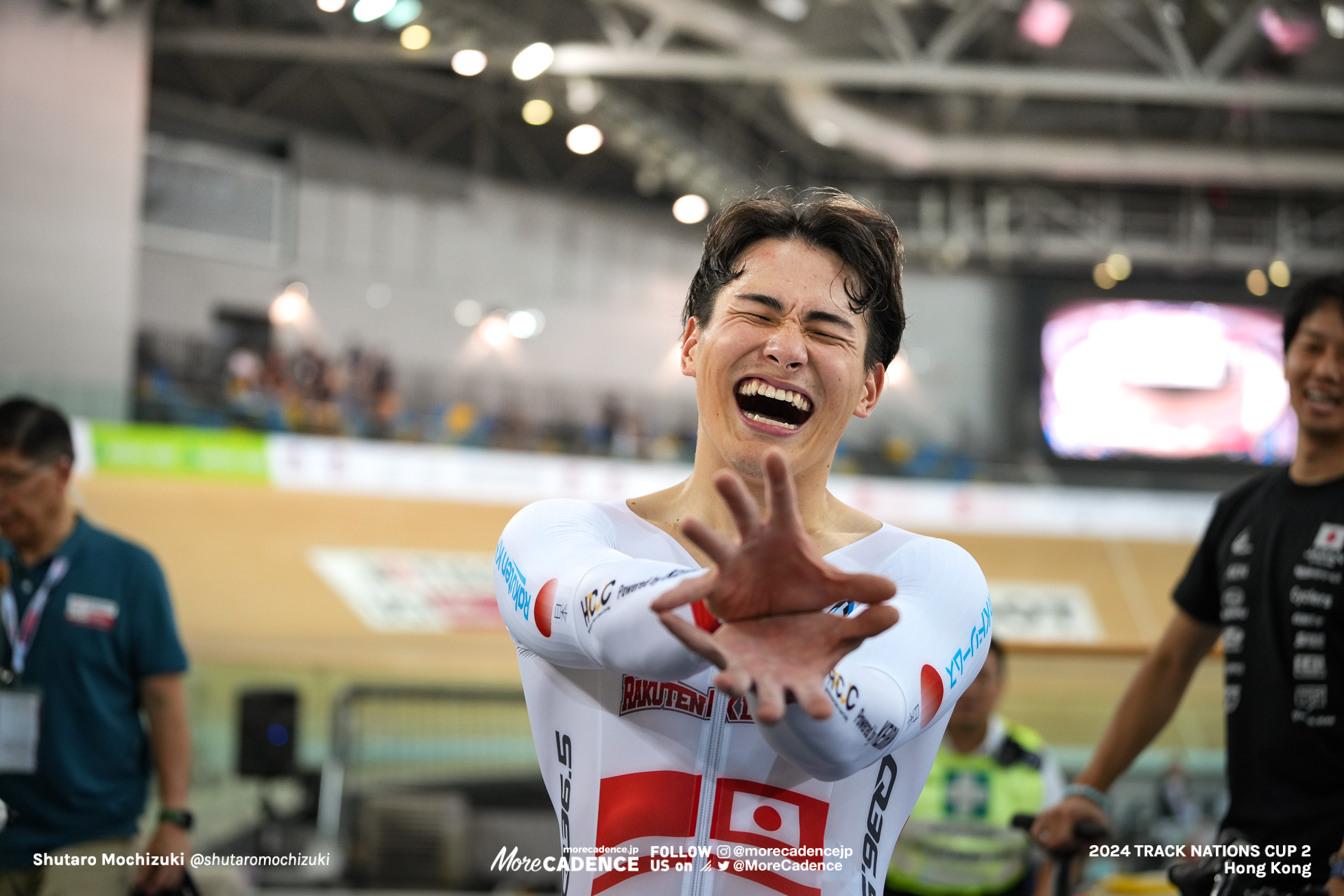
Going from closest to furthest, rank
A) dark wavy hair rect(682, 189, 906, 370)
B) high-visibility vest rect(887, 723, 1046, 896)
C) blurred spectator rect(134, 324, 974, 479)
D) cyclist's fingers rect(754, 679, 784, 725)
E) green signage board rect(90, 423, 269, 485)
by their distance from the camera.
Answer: cyclist's fingers rect(754, 679, 784, 725), dark wavy hair rect(682, 189, 906, 370), high-visibility vest rect(887, 723, 1046, 896), green signage board rect(90, 423, 269, 485), blurred spectator rect(134, 324, 974, 479)

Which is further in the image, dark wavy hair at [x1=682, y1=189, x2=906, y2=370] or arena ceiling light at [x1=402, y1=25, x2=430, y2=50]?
arena ceiling light at [x1=402, y1=25, x2=430, y2=50]

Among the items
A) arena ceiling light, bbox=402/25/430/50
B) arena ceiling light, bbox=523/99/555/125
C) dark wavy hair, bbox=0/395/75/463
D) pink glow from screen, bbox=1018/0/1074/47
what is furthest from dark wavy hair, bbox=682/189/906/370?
arena ceiling light, bbox=523/99/555/125

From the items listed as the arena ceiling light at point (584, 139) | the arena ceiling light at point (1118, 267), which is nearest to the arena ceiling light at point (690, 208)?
the arena ceiling light at point (584, 139)

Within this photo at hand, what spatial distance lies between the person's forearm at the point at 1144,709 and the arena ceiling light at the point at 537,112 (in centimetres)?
1654

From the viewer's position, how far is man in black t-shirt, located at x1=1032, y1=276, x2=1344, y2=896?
81.7 inches

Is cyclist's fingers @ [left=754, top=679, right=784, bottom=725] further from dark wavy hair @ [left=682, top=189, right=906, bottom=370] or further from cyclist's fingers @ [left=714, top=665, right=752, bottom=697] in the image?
dark wavy hair @ [left=682, top=189, right=906, bottom=370]

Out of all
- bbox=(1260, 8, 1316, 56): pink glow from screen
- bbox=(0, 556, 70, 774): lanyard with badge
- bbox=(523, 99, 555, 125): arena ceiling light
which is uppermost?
bbox=(523, 99, 555, 125): arena ceiling light

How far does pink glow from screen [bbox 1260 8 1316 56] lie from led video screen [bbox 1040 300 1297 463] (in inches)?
198

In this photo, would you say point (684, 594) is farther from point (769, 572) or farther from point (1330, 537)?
point (1330, 537)

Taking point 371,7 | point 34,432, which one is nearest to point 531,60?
point 371,7

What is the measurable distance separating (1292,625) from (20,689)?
288 cm

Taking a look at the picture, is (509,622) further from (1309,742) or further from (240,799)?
(240,799)

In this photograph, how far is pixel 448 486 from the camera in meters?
14.5

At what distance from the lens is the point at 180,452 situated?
13.1 metres
